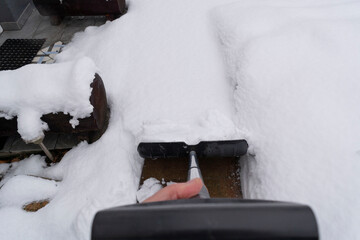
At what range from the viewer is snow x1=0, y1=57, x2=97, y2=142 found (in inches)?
101

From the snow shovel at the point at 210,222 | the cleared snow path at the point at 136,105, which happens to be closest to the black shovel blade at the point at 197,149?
the cleared snow path at the point at 136,105

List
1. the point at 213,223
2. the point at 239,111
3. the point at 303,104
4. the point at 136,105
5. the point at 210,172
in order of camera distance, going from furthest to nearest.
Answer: the point at 136,105 < the point at 239,111 < the point at 210,172 < the point at 303,104 < the point at 213,223

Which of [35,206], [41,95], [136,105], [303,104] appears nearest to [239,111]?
[303,104]

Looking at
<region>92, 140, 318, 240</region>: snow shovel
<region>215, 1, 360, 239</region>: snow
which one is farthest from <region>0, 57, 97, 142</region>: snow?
<region>92, 140, 318, 240</region>: snow shovel

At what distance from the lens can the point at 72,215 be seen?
2.34m


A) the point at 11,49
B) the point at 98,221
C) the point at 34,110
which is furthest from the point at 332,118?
the point at 11,49

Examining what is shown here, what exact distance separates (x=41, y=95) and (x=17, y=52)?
265 centimetres

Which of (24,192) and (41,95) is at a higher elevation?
(41,95)

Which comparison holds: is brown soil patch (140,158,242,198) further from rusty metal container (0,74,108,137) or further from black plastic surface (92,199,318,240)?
black plastic surface (92,199,318,240)

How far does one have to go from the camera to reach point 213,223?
36.1 inches

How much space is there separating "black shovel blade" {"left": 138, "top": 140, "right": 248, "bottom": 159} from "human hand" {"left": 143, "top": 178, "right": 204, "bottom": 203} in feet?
2.66

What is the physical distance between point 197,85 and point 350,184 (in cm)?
186

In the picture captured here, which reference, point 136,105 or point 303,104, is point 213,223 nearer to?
point 303,104

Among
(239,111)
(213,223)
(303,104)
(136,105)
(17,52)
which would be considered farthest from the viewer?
(17,52)
